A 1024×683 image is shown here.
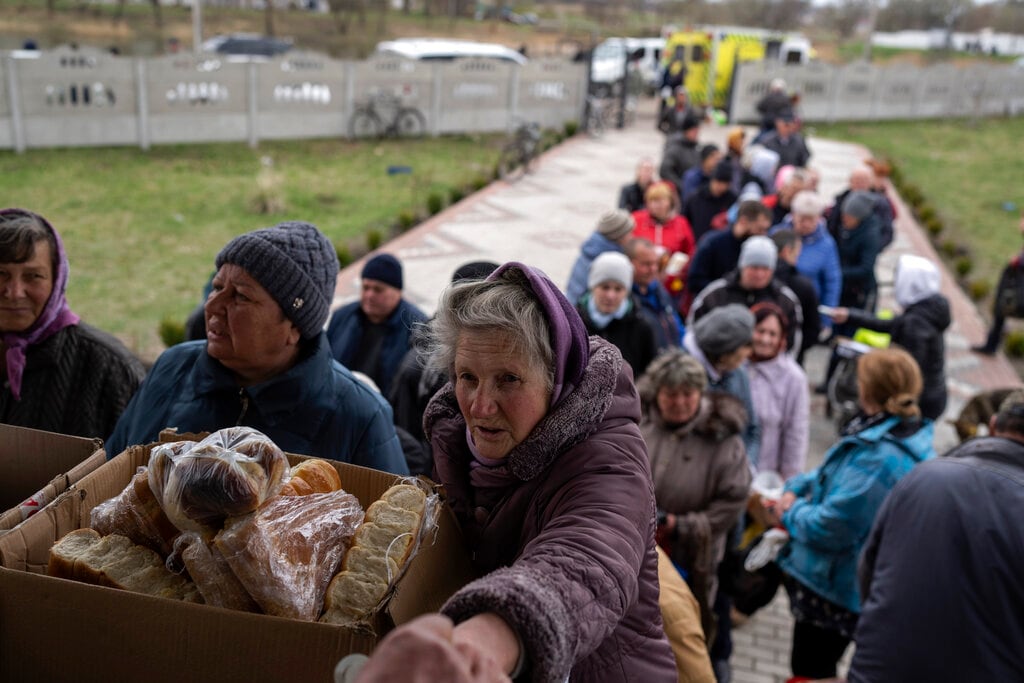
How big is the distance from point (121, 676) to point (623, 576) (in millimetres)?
737

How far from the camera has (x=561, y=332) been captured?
1.58m

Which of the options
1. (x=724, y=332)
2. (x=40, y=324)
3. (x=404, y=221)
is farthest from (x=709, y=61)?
(x=40, y=324)

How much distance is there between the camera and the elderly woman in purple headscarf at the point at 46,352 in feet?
9.10

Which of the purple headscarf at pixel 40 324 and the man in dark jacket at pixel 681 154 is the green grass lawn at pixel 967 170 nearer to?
the man in dark jacket at pixel 681 154

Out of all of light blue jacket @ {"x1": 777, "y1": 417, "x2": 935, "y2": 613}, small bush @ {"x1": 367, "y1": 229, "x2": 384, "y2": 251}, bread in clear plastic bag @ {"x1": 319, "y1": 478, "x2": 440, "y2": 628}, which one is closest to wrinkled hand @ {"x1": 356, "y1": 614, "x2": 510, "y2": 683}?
bread in clear plastic bag @ {"x1": 319, "y1": 478, "x2": 440, "y2": 628}

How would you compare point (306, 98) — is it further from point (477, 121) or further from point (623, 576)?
point (623, 576)

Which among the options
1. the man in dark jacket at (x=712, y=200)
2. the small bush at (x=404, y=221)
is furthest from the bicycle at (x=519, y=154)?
the man in dark jacket at (x=712, y=200)

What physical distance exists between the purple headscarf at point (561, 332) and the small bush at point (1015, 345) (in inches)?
409

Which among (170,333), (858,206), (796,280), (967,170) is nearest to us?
(796,280)

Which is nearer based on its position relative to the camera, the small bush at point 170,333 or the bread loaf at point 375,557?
the bread loaf at point 375,557

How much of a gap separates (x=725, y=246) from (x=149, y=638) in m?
6.30

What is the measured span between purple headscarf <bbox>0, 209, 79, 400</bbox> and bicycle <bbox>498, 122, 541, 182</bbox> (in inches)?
594

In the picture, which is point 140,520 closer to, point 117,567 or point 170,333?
point 117,567

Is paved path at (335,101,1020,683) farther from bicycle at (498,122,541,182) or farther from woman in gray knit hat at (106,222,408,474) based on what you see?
woman in gray knit hat at (106,222,408,474)
